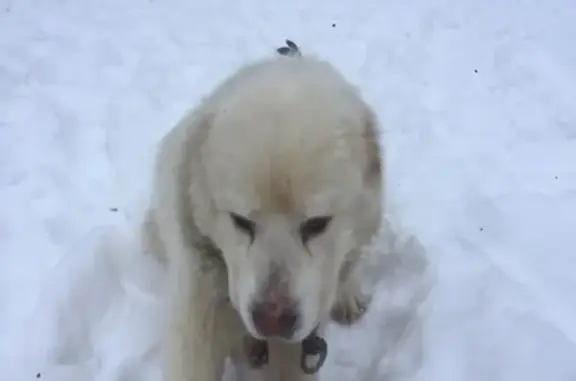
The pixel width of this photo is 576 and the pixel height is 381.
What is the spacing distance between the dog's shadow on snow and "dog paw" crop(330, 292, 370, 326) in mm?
26

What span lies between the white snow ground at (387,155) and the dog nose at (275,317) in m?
0.61

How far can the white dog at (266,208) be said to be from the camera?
6.30 ft

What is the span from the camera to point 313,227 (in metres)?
2.03

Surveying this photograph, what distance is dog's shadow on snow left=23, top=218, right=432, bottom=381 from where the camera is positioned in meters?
2.44

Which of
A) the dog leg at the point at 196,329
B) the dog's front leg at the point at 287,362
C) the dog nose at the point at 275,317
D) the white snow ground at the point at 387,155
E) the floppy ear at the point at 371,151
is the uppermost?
the floppy ear at the point at 371,151

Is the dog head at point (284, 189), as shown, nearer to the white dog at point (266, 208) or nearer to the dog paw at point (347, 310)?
the white dog at point (266, 208)

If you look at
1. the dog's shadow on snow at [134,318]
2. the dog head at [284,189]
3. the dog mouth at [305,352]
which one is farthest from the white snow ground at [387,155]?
the dog head at [284,189]

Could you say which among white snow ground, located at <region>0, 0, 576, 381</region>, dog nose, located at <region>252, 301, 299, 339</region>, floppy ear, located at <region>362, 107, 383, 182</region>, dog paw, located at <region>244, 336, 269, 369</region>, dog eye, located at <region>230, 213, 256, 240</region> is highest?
floppy ear, located at <region>362, 107, 383, 182</region>

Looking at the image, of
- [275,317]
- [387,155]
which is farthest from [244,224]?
[387,155]

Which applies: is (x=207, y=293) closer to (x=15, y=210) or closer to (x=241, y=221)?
(x=241, y=221)

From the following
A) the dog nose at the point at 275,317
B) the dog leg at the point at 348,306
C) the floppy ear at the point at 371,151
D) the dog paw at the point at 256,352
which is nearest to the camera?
the dog nose at the point at 275,317

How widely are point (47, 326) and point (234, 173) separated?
1.00 m

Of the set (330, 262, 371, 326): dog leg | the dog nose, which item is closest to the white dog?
the dog nose

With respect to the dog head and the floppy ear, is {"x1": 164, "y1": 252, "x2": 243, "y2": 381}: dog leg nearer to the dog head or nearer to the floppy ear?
the dog head
